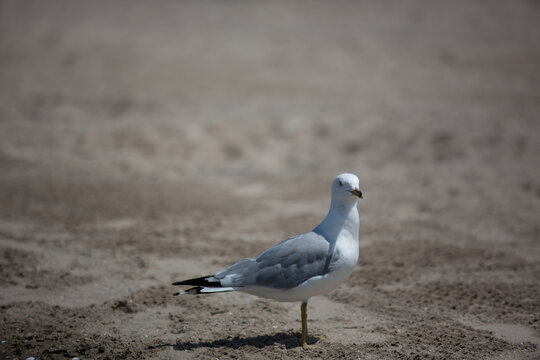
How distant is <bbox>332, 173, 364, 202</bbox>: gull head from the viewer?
4.16m

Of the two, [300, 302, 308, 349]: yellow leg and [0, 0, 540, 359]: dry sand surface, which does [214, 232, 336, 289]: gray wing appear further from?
[0, 0, 540, 359]: dry sand surface

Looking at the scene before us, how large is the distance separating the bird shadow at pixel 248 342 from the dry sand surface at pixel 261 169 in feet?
0.08

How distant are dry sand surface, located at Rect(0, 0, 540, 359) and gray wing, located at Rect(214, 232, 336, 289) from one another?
0.60 meters

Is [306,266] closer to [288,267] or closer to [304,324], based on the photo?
[288,267]

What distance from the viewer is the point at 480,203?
8.37 m

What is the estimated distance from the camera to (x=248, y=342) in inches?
176

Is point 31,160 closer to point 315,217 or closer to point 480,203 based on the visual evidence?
point 315,217

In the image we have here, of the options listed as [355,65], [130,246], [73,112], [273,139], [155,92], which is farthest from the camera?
[355,65]

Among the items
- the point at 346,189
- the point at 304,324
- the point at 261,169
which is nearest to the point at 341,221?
the point at 346,189

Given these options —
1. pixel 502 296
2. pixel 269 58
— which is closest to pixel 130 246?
pixel 502 296

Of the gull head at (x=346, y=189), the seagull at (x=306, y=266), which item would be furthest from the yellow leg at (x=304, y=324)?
the gull head at (x=346, y=189)

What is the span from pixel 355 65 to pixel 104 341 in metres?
13.3

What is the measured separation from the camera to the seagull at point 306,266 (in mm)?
4141

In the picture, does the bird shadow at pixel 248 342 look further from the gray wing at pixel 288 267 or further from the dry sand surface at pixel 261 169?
the gray wing at pixel 288 267
